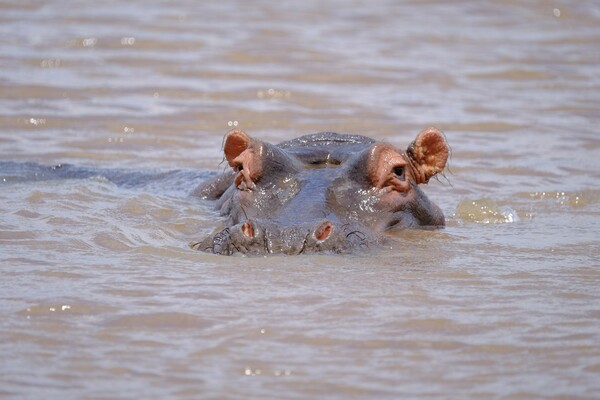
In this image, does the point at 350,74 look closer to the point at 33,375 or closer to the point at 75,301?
the point at 75,301

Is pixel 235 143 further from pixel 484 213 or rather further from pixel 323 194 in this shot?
pixel 484 213

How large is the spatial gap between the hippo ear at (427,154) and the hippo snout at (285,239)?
1.31 metres

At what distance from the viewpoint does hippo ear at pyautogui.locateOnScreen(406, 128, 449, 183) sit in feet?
25.2

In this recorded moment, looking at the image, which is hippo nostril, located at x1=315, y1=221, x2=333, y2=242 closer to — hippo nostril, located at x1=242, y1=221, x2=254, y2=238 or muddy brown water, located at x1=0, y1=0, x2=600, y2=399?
muddy brown water, located at x1=0, y1=0, x2=600, y2=399

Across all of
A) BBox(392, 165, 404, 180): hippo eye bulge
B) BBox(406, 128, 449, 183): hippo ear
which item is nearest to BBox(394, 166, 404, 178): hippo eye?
BBox(392, 165, 404, 180): hippo eye bulge

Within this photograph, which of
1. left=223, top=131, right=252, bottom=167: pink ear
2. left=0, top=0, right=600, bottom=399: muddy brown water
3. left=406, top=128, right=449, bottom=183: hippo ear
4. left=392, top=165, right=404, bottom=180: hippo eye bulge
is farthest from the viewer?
left=406, top=128, right=449, bottom=183: hippo ear

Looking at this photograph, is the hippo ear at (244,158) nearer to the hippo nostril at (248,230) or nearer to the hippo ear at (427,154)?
the hippo nostril at (248,230)

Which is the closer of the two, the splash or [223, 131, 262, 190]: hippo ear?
[223, 131, 262, 190]: hippo ear

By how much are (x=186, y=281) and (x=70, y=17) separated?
1293cm

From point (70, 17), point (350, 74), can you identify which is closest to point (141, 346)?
point (350, 74)

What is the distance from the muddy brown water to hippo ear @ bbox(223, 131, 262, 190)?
0.56 m

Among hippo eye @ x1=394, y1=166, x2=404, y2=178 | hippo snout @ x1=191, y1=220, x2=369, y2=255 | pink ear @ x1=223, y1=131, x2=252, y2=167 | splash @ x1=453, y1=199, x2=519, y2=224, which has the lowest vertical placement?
splash @ x1=453, y1=199, x2=519, y2=224

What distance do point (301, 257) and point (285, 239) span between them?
0.43 ft

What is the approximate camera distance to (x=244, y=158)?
7.34 m
